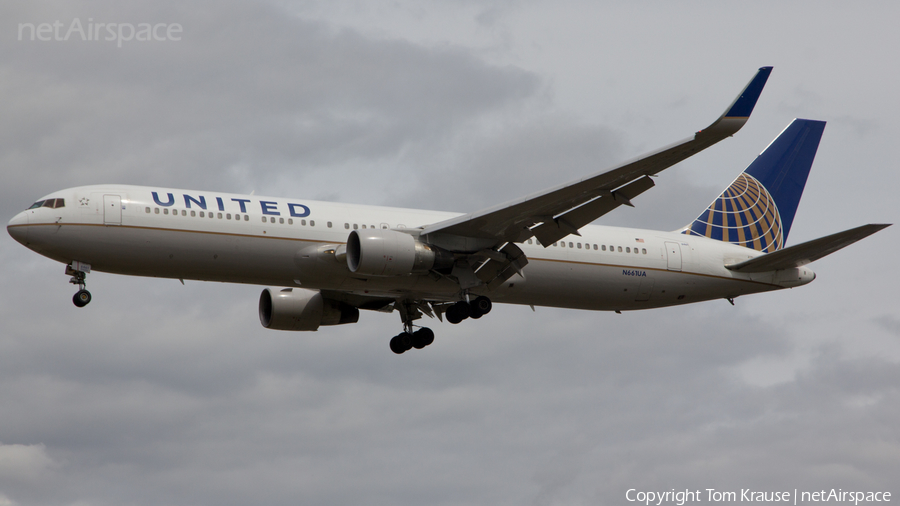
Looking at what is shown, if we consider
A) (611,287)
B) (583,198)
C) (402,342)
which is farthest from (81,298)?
(611,287)

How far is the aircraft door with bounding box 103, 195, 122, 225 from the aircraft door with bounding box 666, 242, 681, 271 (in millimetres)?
18779

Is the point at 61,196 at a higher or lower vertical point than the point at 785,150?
lower

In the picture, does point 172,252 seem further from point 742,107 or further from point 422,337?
point 742,107

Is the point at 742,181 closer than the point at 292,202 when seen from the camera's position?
No

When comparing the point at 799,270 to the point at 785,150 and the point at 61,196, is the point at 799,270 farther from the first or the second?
the point at 61,196

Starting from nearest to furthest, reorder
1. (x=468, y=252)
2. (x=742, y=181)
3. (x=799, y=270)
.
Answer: (x=468, y=252), (x=799, y=270), (x=742, y=181)

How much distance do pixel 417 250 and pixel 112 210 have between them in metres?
9.31

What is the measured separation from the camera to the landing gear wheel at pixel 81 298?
103 feet

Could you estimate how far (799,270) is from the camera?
3728cm

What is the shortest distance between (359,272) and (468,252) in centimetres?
384

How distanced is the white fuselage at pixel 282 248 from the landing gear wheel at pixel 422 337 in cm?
313

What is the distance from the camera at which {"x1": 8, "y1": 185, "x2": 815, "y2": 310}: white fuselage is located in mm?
30484

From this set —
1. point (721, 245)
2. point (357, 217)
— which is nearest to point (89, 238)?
point (357, 217)

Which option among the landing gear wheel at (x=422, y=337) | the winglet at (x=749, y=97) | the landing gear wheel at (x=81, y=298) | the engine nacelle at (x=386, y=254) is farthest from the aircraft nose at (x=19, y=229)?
the winglet at (x=749, y=97)
